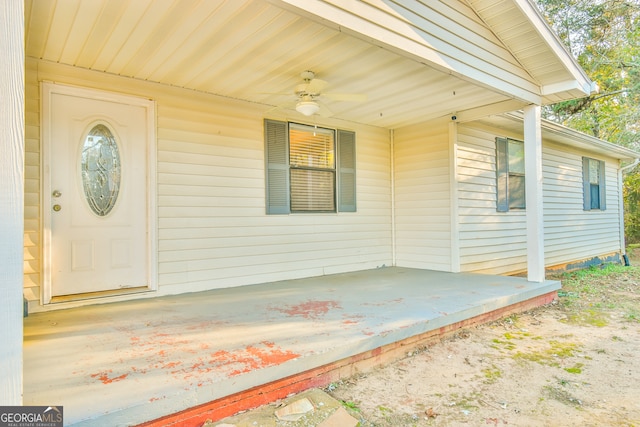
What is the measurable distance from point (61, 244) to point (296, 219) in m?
2.65

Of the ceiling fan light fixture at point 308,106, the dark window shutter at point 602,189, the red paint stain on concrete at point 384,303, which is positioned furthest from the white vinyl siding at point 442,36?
the dark window shutter at point 602,189

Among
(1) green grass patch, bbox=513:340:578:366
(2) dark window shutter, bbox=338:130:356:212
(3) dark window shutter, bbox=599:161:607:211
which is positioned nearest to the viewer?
(1) green grass patch, bbox=513:340:578:366

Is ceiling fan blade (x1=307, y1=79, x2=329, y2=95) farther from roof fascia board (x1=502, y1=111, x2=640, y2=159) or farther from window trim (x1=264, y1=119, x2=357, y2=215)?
roof fascia board (x1=502, y1=111, x2=640, y2=159)

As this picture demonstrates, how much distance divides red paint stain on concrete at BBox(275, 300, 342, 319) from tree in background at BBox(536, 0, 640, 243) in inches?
457

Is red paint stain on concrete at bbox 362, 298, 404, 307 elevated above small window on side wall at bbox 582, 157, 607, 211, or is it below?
below

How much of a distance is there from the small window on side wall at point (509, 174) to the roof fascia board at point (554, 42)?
6.02 feet

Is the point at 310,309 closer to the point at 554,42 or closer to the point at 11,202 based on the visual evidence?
the point at 11,202

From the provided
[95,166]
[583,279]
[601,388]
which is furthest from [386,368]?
[583,279]

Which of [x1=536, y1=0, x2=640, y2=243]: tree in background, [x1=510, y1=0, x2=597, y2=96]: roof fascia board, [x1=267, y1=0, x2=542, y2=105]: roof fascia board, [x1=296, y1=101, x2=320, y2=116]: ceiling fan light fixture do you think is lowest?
[x1=296, y1=101, x2=320, y2=116]: ceiling fan light fixture

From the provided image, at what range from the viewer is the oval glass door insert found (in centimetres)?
348

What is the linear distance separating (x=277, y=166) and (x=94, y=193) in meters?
2.11

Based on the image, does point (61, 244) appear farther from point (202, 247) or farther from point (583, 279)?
point (583, 279)

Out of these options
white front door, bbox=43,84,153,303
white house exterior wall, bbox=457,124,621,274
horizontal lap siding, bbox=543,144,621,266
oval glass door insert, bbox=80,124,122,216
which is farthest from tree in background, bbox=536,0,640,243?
oval glass door insert, bbox=80,124,122,216

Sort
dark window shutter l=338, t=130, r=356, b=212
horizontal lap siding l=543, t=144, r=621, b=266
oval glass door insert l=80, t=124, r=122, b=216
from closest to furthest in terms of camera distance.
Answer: oval glass door insert l=80, t=124, r=122, b=216 < dark window shutter l=338, t=130, r=356, b=212 < horizontal lap siding l=543, t=144, r=621, b=266
